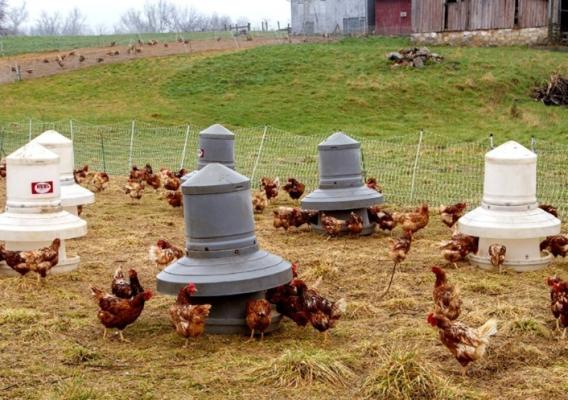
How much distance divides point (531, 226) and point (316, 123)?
803 inches

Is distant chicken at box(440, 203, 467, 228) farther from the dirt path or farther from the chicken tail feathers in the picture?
the dirt path

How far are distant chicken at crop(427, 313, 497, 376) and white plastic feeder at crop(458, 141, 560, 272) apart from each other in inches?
131

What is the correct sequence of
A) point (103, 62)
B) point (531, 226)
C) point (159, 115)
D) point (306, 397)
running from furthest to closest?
point (103, 62) < point (159, 115) < point (531, 226) < point (306, 397)

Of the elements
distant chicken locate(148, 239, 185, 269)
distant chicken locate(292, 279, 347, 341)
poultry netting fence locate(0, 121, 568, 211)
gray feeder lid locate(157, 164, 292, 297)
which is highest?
gray feeder lid locate(157, 164, 292, 297)

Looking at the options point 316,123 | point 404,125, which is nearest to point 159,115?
point 316,123

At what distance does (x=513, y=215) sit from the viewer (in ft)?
30.8

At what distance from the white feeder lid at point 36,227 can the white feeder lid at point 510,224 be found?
14.3ft

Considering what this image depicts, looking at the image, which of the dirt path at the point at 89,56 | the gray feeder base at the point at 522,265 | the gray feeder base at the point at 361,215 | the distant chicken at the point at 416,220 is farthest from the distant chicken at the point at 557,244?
the dirt path at the point at 89,56

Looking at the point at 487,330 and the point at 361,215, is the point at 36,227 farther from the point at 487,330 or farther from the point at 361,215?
the point at 487,330

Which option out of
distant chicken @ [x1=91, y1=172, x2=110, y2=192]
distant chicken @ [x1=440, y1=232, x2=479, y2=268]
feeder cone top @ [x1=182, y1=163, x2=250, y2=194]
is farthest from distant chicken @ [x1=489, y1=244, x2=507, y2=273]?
distant chicken @ [x1=91, y1=172, x2=110, y2=192]

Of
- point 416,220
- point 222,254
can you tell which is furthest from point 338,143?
point 222,254

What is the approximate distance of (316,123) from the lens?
29.4 meters

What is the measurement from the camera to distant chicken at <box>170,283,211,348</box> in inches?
261

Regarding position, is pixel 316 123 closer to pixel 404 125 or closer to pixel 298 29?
pixel 404 125
